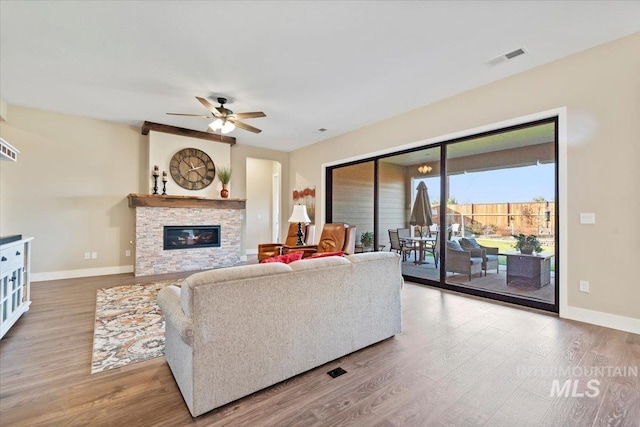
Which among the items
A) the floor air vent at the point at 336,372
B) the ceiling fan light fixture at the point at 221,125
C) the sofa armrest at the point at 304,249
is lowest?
the floor air vent at the point at 336,372

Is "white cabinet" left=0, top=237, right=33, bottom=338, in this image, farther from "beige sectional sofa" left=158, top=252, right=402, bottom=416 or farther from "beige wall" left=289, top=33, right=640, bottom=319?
"beige wall" left=289, top=33, right=640, bottom=319

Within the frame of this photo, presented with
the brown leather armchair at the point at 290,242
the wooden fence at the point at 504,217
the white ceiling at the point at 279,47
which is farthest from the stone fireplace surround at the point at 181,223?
the wooden fence at the point at 504,217

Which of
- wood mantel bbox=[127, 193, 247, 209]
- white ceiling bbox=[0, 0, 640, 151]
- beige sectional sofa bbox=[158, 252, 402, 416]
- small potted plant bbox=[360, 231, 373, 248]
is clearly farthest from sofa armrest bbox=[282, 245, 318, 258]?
beige sectional sofa bbox=[158, 252, 402, 416]

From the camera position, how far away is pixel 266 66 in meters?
3.42

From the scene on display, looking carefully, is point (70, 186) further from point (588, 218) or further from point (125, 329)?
point (588, 218)

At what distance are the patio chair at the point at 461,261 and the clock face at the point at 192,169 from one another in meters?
5.11

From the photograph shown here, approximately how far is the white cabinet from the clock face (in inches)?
115

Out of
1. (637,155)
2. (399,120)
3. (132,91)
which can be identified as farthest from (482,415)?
(132,91)

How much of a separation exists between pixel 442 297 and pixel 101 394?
12.5 feet

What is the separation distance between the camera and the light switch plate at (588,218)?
303cm

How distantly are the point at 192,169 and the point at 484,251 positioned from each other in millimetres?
5769

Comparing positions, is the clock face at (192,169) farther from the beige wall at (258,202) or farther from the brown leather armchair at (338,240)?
the brown leather armchair at (338,240)

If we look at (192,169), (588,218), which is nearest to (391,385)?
(588,218)

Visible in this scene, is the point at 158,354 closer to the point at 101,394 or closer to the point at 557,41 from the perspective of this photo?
the point at 101,394
